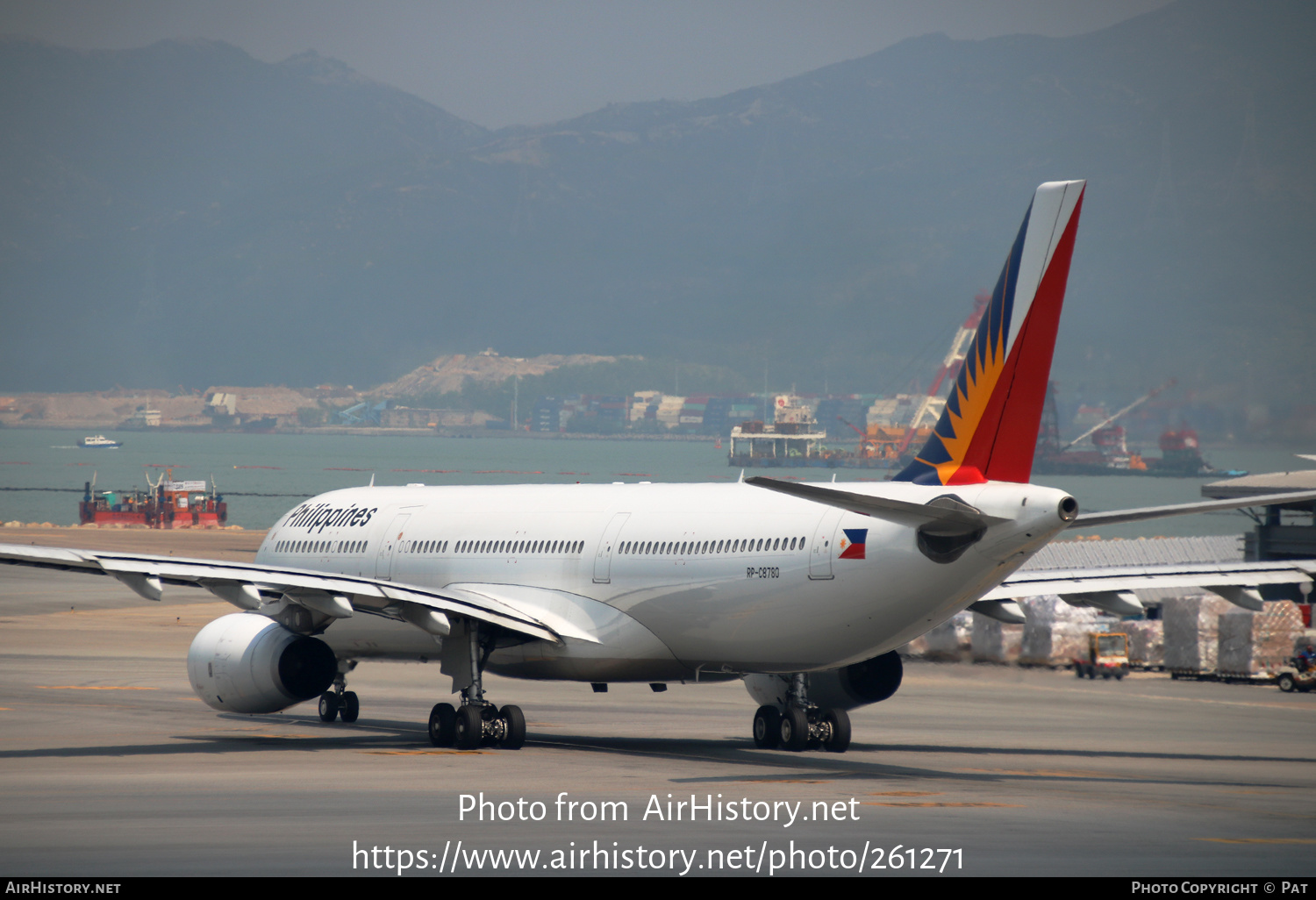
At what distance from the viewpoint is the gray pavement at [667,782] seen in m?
14.8

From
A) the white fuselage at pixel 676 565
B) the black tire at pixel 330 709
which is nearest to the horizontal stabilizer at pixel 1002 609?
the white fuselage at pixel 676 565

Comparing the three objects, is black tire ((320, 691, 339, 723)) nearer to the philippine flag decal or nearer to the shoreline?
the philippine flag decal

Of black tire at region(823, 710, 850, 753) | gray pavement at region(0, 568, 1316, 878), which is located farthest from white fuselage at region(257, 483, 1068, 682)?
black tire at region(823, 710, 850, 753)

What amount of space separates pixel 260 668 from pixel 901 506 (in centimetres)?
1179

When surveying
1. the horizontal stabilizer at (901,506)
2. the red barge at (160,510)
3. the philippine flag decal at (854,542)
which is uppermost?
the red barge at (160,510)

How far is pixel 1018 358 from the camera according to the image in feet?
69.7

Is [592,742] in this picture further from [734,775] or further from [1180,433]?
[1180,433]

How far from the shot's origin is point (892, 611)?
21594 millimetres

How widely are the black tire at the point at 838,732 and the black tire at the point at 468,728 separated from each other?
5.61 m

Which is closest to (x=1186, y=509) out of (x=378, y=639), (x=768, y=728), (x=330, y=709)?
(x=768, y=728)

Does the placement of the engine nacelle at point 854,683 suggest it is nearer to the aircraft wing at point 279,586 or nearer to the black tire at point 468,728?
the aircraft wing at point 279,586

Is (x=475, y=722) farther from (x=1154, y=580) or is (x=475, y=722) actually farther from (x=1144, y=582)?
(x=1154, y=580)

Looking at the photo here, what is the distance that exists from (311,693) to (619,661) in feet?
17.5

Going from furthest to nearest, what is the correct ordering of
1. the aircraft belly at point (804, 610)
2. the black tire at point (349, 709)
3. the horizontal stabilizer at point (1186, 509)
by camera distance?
the black tire at point (349, 709) → the aircraft belly at point (804, 610) → the horizontal stabilizer at point (1186, 509)
